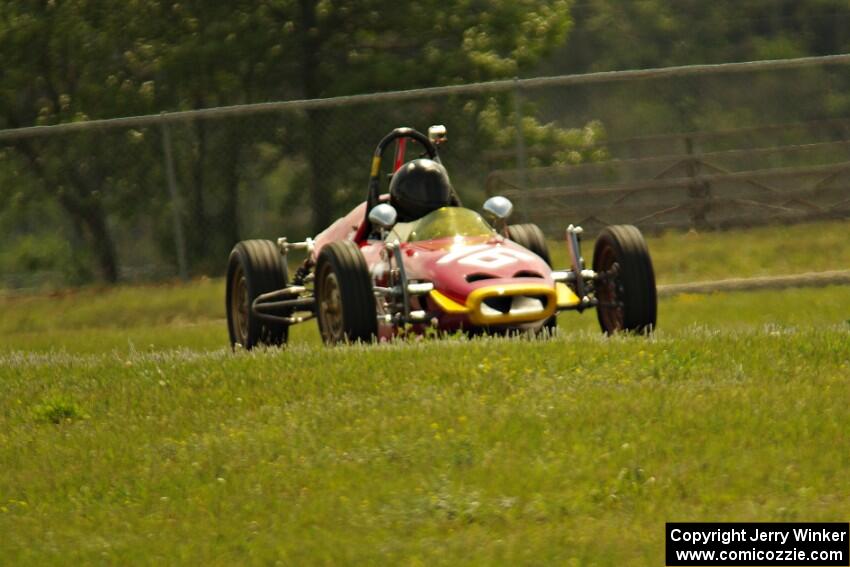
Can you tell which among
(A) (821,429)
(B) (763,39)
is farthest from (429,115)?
(B) (763,39)

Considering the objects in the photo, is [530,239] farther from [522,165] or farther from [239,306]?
[522,165]

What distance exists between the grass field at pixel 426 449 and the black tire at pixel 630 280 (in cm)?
103

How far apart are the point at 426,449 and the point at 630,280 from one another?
4.80 metres

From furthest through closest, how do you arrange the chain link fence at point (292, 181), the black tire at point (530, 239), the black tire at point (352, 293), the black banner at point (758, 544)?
the chain link fence at point (292, 181) < the black tire at point (530, 239) < the black tire at point (352, 293) < the black banner at point (758, 544)

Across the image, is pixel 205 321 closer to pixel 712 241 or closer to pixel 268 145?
pixel 268 145

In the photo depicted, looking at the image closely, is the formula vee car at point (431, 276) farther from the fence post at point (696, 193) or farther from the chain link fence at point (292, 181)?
the fence post at point (696, 193)

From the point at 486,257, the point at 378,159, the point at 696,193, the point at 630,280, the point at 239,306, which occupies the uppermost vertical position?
the point at 378,159

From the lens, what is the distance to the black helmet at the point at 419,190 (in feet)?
45.7

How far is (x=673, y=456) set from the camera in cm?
802

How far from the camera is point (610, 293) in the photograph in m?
13.5

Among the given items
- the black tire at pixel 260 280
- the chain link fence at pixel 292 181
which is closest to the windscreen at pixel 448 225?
the black tire at pixel 260 280

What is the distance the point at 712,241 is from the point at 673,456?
36.9 ft

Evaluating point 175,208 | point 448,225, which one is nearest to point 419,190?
point 448,225

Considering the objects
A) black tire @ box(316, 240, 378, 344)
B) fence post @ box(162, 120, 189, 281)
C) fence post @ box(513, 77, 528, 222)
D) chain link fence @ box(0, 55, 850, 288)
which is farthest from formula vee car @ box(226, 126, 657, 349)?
chain link fence @ box(0, 55, 850, 288)
